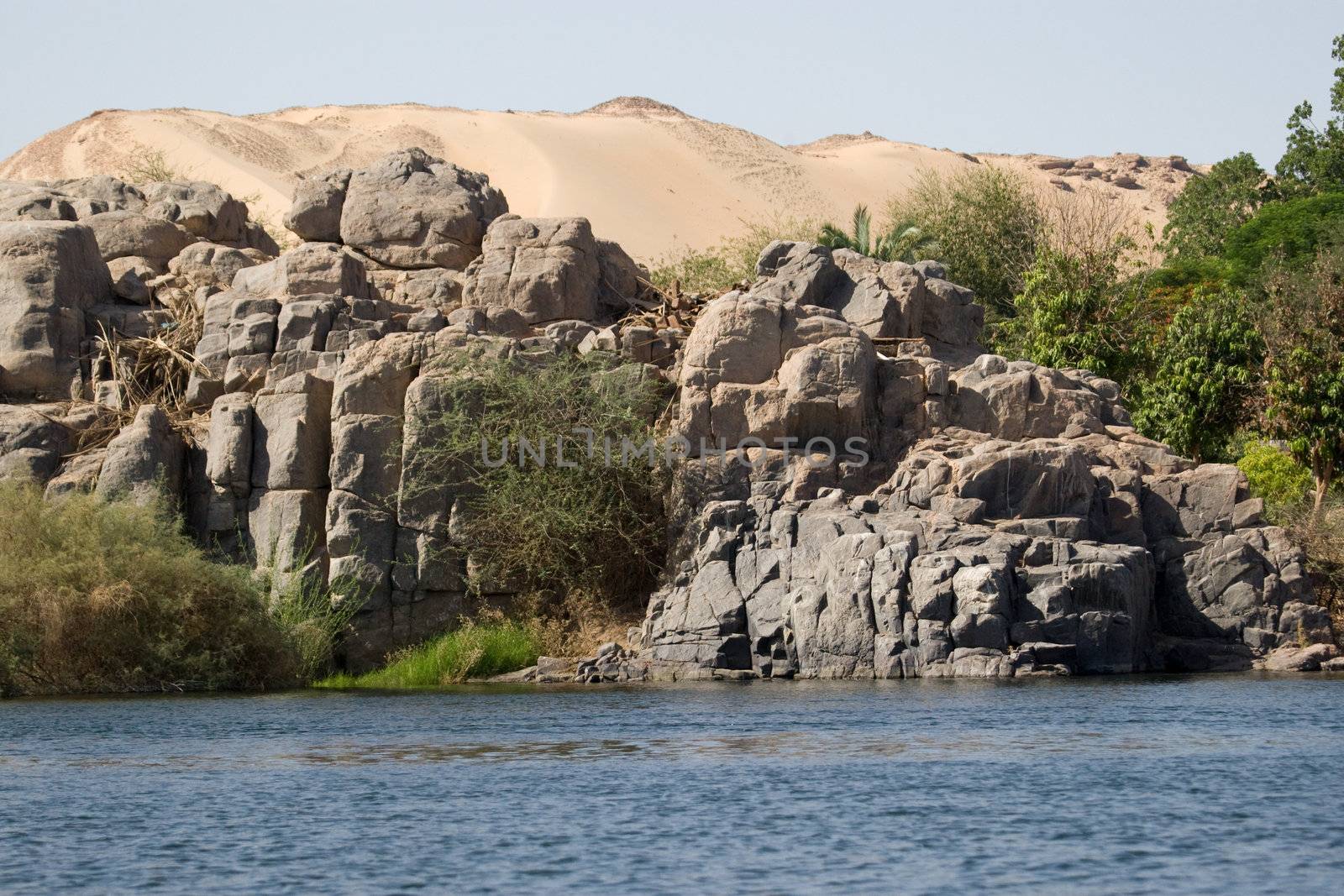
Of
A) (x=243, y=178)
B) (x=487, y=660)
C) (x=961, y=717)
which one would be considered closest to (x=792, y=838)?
(x=961, y=717)

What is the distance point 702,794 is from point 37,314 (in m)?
23.5

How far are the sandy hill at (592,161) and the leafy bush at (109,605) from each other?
185 ft

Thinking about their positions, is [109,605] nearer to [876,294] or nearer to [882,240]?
[876,294]

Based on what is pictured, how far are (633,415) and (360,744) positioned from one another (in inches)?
487

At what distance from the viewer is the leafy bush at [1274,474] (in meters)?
35.7

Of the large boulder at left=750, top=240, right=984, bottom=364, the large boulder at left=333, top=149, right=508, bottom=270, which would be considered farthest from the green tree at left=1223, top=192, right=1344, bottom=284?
the large boulder at left=333, top=149, right=508, bottom=270

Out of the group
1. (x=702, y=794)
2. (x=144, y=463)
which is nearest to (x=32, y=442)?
(x=144, y=463)

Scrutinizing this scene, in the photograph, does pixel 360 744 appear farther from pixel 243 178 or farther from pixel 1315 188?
pixel 243 178

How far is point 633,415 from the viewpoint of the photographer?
31.4 meters

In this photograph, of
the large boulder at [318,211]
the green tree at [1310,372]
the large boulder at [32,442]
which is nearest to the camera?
the large boulder at [32,442]

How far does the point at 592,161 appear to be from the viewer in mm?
105312

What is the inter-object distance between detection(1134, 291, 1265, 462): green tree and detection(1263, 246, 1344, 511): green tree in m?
0.62

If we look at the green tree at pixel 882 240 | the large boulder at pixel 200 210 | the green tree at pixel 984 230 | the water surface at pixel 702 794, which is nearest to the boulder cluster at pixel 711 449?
the large boulder at pixel 200 210

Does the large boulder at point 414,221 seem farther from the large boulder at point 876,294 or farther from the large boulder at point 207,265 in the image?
the large boulder at point 876,294
